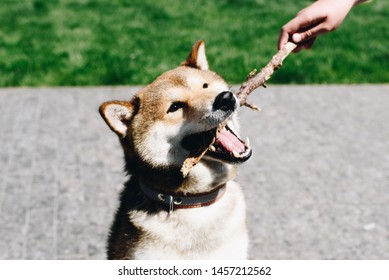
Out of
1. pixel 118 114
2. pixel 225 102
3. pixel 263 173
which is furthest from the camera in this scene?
pixel 263 173

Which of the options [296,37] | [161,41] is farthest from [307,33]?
[161,41]

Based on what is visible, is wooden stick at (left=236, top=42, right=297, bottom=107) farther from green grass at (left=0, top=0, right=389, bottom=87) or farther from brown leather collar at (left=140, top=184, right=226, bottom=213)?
green grass at (left=0, top=0, right=389, bottom=87)

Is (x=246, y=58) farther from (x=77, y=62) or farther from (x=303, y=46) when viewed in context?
(x=303, y=46)

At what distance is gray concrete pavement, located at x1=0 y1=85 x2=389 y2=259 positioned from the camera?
4.37m

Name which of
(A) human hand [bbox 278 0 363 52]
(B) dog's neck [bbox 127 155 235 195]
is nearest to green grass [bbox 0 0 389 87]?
(A) human hand [bbox 278 0 363 52]

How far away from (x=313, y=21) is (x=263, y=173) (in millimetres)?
2279

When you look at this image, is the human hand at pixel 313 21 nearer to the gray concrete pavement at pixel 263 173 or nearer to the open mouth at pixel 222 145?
the open mouth at pixel 222 145

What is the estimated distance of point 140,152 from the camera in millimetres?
3113

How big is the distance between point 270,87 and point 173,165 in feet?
14.1

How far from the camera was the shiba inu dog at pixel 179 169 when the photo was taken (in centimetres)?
308

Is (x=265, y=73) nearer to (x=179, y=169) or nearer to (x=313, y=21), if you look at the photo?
(x=313, y=21)

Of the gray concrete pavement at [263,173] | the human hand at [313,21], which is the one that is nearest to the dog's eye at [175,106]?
the human hand at [313,21]

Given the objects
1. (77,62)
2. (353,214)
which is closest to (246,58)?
(77,62)

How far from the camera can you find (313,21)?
3.27 m
